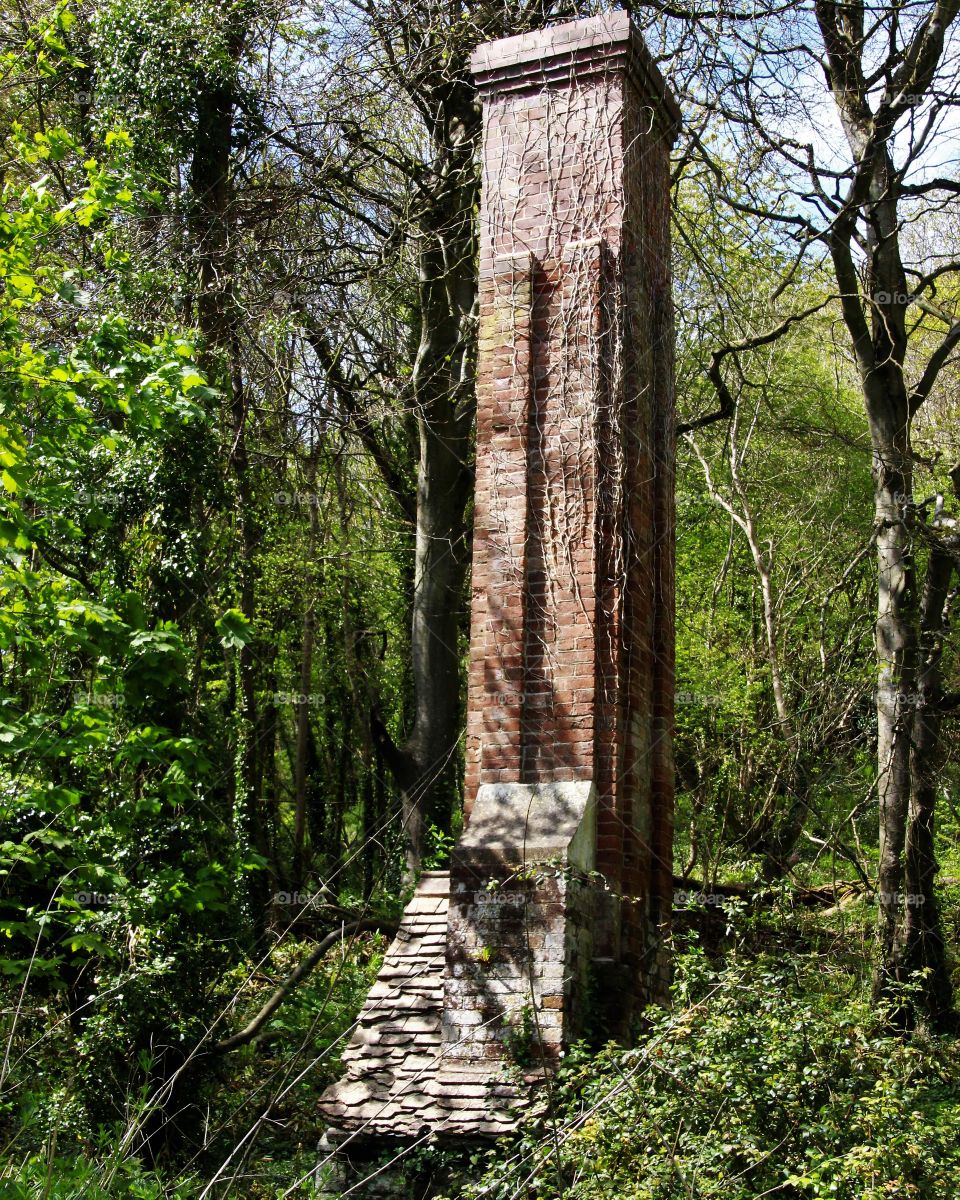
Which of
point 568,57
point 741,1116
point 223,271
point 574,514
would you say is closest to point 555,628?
point 574,514

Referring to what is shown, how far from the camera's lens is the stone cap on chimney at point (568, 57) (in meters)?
8.20

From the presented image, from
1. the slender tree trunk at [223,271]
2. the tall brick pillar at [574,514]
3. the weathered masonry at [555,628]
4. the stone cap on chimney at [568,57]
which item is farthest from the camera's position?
the slender tree trunk at [223,271]

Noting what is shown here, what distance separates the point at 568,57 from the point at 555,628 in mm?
3699

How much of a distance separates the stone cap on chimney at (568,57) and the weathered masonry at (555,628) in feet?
0.05

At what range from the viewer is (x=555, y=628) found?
771 cm

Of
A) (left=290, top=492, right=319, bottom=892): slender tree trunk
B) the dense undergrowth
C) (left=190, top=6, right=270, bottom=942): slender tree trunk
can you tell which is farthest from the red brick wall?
(left=290, top=492, right=319, bottom=892): slender tree trunk

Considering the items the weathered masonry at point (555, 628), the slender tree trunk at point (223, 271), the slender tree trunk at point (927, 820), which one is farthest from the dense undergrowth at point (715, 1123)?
the slender tree trunk at point (223, 271)

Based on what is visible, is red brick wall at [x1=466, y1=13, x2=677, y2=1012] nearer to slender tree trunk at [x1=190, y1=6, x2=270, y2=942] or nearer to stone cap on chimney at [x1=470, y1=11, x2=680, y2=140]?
stone cap on chimney at [x1=470, y1=11, x2=680, y2=140]

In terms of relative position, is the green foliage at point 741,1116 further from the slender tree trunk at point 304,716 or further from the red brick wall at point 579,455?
the slender tree trunk at point 304,716

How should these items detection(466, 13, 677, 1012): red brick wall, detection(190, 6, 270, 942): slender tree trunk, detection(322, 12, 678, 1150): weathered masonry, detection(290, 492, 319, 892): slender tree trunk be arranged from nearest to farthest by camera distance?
detection(322, 12, 678, 1150): weathered masonry → detection(466, 13, 677, 1012): red brick wall → detection(190, 6, 270, 942): slender tree trunk → detection(290, 492, 319, 892): slender tree trunk

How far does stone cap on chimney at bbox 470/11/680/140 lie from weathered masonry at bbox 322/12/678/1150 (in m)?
0.01

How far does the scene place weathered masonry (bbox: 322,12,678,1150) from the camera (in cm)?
695

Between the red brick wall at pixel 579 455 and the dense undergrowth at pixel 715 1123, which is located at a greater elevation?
the red brick wall at pixel 579 455

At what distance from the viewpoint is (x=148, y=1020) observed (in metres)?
8.85
